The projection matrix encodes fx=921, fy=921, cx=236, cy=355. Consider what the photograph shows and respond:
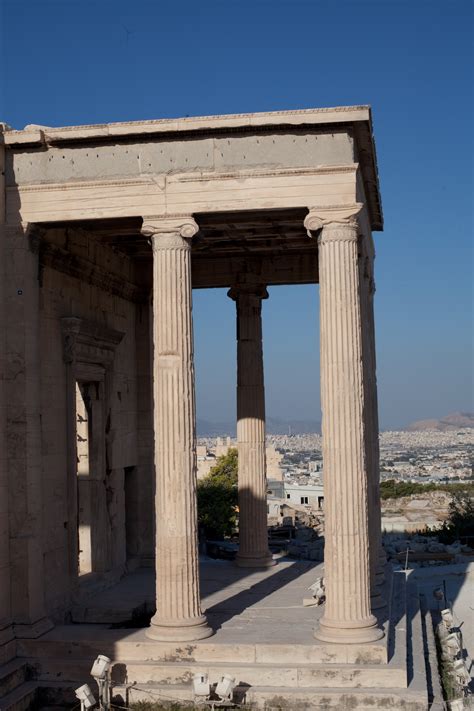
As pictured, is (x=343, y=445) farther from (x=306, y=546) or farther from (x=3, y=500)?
(x=306, y=546)

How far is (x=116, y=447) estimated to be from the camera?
25578 millimetres

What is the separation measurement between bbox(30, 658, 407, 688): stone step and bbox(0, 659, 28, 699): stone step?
26cm

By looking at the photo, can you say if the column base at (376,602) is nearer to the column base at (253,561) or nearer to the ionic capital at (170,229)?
the column base at (253,561)

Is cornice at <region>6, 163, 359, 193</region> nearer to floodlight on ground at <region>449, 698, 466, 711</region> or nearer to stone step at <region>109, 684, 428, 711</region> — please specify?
stone step at <region>109, 684, 428, 711</region>

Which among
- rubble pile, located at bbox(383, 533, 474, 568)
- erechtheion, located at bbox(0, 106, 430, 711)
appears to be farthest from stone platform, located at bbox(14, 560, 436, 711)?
rubble pile, located at bbox(383, 533, 474, 568)

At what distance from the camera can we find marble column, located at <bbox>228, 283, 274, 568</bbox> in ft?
89.0

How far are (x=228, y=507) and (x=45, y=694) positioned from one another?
95.2 feet

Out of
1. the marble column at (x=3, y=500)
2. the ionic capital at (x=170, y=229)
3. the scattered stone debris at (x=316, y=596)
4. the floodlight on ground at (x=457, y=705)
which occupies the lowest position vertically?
the floodlight on ground at (x=457, y=705)

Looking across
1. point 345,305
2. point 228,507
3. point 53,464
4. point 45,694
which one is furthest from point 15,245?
point 228,507

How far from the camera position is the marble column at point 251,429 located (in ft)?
89.0

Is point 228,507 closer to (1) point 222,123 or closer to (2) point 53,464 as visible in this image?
(2) point 53,464

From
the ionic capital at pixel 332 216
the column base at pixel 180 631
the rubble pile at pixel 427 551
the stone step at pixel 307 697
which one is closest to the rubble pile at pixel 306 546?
the rubble pile at pixel 427 551

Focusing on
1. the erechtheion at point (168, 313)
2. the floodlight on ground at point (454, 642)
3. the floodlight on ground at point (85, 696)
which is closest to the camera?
the floodlight on ground at point (85, 696)

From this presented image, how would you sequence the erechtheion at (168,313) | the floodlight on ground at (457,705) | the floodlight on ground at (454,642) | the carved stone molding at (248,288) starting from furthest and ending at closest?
1. the carved stone molding at (248,288)
2. the floodlight on ground at (454,642)
3. the erechtheion at (168,313)
4. the floodlight on ground at (457,705)
